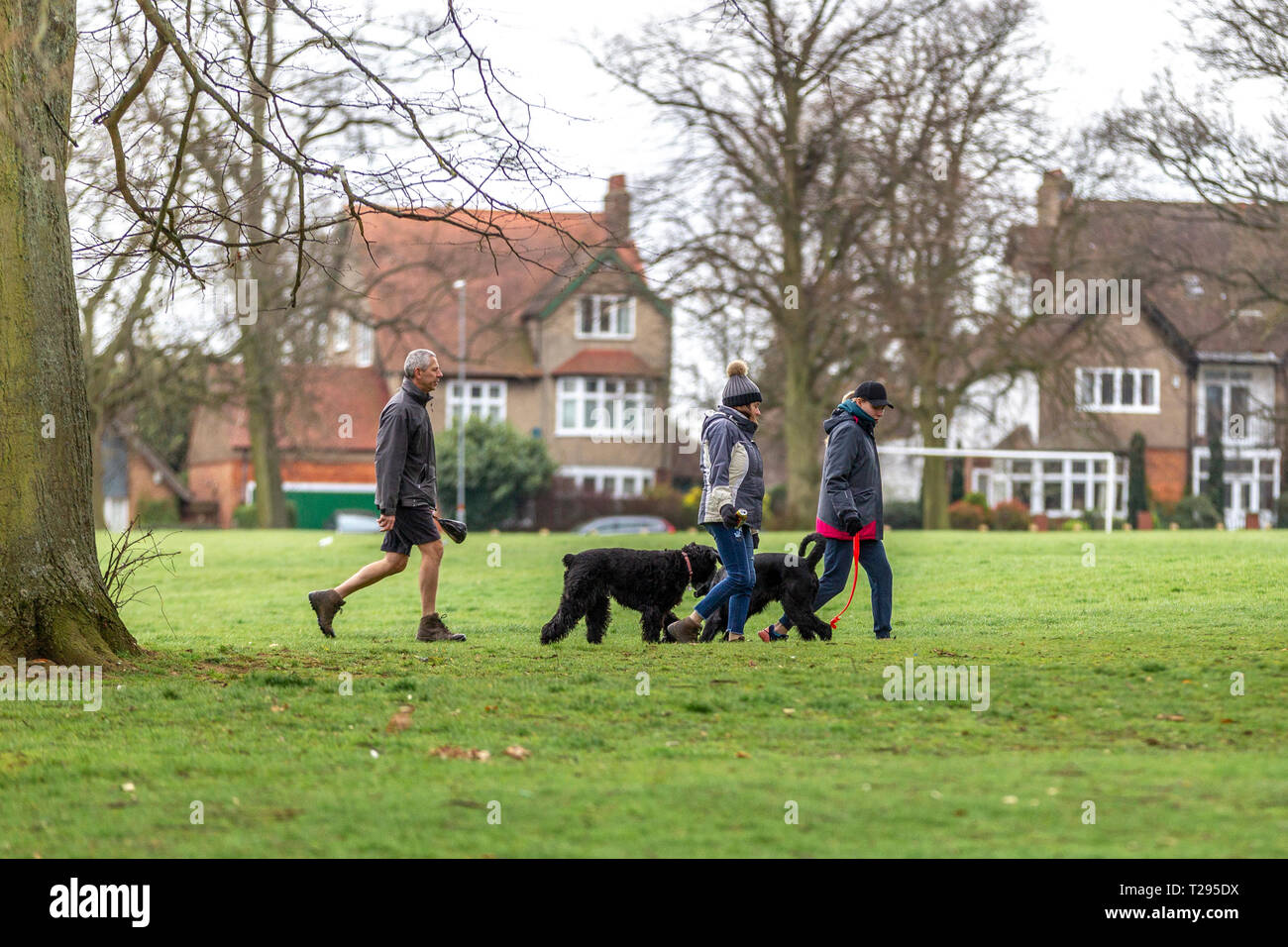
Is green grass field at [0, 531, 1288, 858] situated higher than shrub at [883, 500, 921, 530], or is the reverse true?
shrub at [883, 500, 921, 530]

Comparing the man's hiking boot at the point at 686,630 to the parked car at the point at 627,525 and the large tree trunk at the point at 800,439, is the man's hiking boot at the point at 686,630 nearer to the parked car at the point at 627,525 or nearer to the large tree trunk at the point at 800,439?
the large tree trunk at the point at 800,439

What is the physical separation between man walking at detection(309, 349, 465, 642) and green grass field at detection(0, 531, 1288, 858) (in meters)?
0.63

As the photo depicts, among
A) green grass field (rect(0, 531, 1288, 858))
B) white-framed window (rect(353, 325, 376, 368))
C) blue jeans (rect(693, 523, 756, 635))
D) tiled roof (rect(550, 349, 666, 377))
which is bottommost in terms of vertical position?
green grass field (rect(0, 531, 1288, 858))

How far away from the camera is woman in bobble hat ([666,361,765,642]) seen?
10656mm

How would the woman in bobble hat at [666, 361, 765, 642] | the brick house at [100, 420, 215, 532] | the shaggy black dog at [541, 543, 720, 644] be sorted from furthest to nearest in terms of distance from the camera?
the brick house at [100, 420, 215, 532] < the shaggy black dog at [541, 543, 720, 644] < the woman in bobble hat at [666, 361, 765, 642]

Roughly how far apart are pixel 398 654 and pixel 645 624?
188cm

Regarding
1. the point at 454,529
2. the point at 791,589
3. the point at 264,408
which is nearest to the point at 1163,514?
the point at 264,408

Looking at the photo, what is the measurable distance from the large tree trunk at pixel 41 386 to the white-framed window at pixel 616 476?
161 feet

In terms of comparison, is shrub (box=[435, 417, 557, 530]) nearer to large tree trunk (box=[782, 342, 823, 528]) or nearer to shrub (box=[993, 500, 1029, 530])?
shrub (box=[993, 500, 1029, 530])

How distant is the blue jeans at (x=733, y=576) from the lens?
1076cm

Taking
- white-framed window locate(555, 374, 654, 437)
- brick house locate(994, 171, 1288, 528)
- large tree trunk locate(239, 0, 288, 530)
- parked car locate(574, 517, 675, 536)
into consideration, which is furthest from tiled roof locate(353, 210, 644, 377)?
brick house locate(994, 171, 1288, 528)

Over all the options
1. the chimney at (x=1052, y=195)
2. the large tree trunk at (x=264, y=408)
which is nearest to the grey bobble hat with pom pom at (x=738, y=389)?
the chimney at (x=1052, y=195)

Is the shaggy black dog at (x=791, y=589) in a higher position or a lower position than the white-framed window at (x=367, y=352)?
lower

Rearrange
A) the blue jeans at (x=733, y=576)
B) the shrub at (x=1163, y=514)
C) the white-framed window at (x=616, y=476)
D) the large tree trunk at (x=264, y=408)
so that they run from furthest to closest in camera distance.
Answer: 1. the white-framed window at (x=616, y=476)
2. the shrub at (x=1163, y=514)
3. the large tree trunk at (x=264, y=408)
4. the blue jeans at (x=733, y=576)
